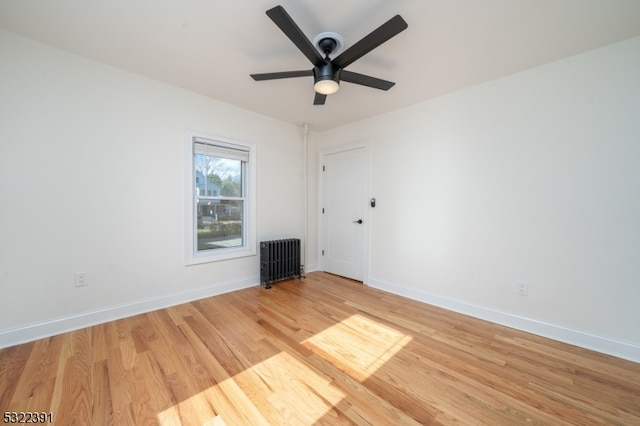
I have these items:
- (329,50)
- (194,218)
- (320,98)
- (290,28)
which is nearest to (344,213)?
(320,98)

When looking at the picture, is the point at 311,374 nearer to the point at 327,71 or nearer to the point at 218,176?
the point at 327,71

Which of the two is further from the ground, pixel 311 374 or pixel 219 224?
pixel 219 224

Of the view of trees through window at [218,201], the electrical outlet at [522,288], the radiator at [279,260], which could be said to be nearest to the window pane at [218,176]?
the view of trees through window at [218,201]

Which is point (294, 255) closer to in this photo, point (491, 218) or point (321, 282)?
point (321, 282)

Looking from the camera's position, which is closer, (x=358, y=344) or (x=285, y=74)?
(x=285, y=74)

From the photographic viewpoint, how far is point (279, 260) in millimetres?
3621

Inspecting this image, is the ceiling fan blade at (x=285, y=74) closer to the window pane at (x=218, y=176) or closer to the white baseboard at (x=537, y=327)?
the window pane at (x=218, y=176)

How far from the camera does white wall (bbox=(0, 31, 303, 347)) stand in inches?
79.3

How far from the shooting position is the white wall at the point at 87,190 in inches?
79.3

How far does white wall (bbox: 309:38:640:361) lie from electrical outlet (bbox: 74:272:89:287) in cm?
352

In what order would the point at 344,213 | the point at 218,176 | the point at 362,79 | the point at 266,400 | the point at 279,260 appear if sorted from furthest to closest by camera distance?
the point at 344,213 → the point at 279,260 → the point at 218,176 → the point at 362,79 → the point at 266,400

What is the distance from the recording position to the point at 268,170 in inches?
147

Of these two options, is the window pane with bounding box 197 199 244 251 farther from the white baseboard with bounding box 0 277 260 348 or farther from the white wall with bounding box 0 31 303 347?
the white baseboard with bounding box 0 277 260 348

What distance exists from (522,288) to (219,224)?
363cm
